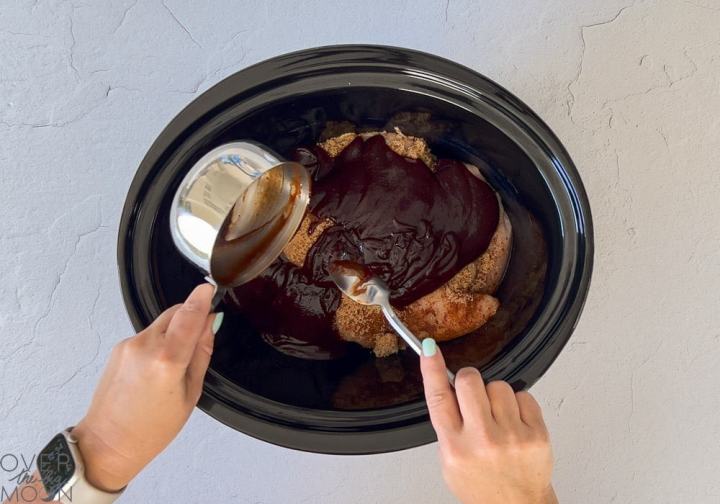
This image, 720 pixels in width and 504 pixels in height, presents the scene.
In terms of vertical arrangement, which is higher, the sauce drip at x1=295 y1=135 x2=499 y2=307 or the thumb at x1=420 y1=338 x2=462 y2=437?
the sauce drip at x1=295 y1=135 x2=499 y2=307

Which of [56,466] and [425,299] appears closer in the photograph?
[56,466]

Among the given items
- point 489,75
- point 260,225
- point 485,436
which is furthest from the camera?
point 489,75

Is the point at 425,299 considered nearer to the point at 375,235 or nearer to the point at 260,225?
the point at 375,235

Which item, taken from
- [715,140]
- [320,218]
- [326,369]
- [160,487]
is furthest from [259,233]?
[715,140]

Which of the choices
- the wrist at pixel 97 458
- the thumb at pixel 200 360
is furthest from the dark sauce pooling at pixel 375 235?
the wrist at pixel 97 458

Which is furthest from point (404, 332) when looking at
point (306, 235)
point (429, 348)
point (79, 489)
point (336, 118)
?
point (79, 489)

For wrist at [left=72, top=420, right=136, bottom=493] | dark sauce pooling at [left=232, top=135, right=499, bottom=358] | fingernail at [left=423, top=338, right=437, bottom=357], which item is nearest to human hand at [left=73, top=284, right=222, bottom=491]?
wrist at [left=72, top=420, right=136, bottom=493]

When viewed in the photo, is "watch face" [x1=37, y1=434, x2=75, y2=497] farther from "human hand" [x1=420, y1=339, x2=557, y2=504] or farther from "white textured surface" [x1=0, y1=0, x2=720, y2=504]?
"human hand" [x1=420, y1=339, x2=557, y2=504]
